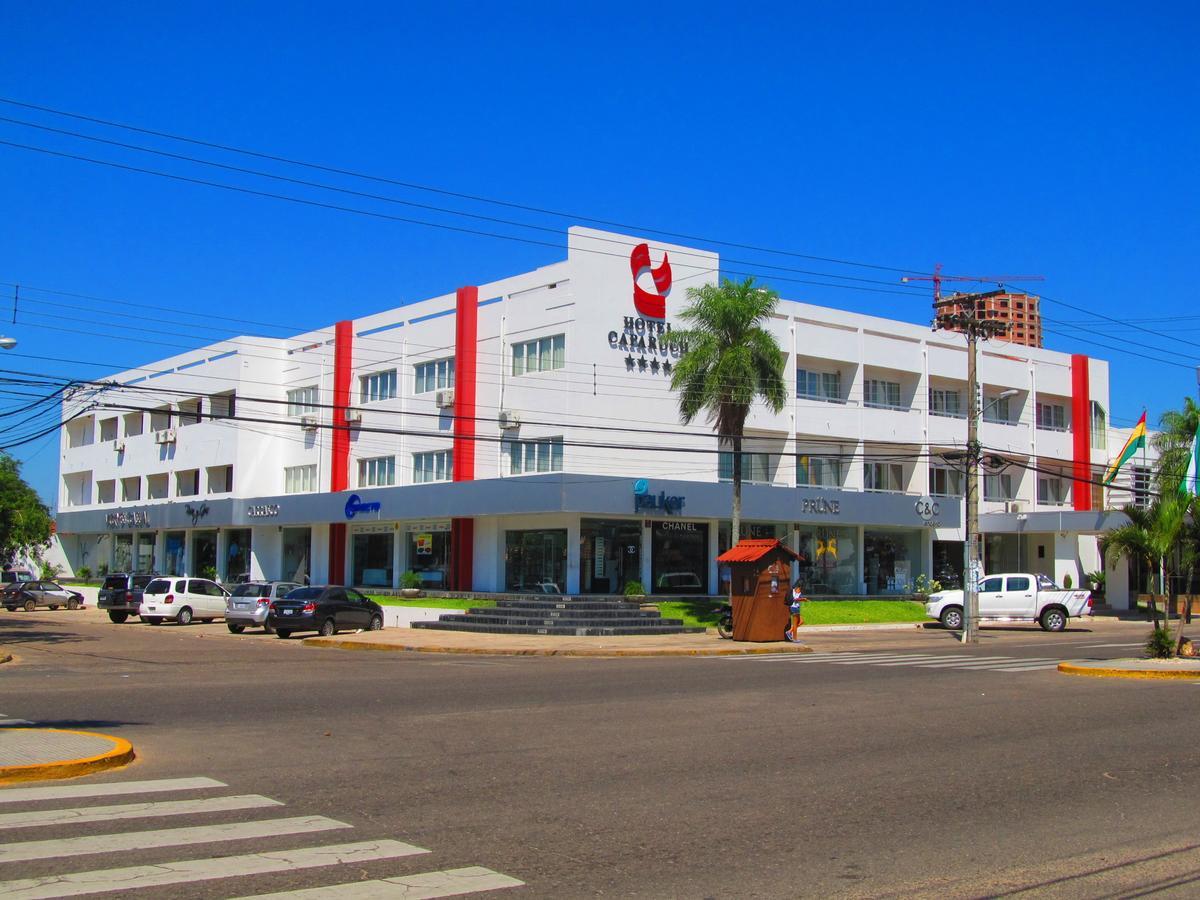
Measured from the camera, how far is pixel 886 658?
86.4 feet

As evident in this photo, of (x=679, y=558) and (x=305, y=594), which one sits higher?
(x=679, y=558)

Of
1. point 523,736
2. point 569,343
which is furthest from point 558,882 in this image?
point 569,343

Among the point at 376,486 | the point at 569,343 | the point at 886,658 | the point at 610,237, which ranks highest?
the point at 610,237

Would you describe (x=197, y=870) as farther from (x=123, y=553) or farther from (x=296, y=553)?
(x=123, y=553)

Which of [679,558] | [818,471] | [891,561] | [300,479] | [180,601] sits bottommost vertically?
[180,601]

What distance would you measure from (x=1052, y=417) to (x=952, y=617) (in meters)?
23.3

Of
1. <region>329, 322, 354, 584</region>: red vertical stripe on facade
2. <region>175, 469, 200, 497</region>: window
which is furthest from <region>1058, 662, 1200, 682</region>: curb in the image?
<region>175, 469, 200, 497</region>: window

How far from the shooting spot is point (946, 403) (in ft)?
180

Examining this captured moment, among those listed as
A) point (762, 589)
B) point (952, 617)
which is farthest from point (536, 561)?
point (952, 617)

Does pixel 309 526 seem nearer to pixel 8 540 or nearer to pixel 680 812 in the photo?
pixel 8 540

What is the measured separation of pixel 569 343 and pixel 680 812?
3228 centimetres

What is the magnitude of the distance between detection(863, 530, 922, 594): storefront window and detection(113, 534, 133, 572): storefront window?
137ft

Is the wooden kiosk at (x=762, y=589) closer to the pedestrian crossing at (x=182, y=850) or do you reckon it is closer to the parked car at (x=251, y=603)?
the parked car at (x=251, y=603)

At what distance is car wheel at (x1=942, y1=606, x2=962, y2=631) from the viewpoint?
4034 centimetres
